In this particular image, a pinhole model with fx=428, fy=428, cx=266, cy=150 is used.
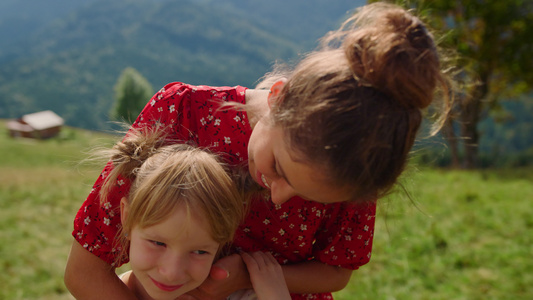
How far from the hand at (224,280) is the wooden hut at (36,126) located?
47295 millimetres

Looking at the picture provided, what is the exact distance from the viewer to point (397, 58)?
1.28 m

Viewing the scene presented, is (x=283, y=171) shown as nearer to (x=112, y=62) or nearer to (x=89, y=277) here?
(x=89, y=277)

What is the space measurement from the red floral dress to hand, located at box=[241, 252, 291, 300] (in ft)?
0.34

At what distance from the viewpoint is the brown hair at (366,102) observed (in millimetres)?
1276

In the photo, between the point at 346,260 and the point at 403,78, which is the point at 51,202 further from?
the point at 403,78

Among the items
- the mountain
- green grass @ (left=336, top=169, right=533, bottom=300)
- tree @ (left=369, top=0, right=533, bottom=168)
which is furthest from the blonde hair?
the mountain

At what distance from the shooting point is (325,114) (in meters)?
1.30

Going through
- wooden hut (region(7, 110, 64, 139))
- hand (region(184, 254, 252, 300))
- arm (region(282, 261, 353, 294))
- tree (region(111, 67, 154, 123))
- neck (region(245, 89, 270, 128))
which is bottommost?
wooden hut (region(7, 110, 64, 139))

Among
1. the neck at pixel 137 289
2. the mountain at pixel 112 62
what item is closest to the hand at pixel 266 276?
the neck at pixel 137 289

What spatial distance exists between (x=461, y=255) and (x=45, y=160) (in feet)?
68.3

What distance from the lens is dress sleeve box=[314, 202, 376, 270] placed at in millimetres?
1892

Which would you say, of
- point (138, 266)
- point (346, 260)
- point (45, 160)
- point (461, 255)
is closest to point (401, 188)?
point (346, 260)

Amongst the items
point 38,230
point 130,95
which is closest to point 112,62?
point 130,95

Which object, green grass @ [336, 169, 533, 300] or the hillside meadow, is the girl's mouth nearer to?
the hillside meadow
